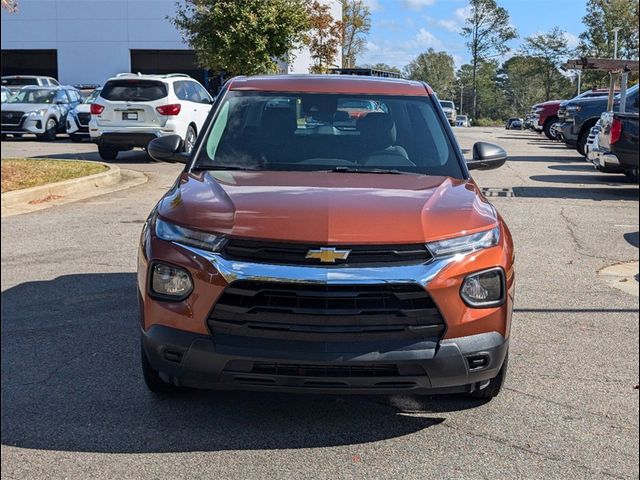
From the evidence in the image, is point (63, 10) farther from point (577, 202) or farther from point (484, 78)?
point (484, 78)

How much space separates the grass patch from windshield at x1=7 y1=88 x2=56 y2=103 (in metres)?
9.41

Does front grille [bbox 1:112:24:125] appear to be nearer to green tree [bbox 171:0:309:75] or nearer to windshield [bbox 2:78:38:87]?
green tree [bbox 171:0:309:75]

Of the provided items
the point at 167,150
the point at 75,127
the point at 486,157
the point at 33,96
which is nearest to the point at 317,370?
the point at 167,150

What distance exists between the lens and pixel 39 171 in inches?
505

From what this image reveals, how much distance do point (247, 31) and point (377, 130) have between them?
65.1 feet

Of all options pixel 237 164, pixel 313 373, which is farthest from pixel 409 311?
pixel 237 164

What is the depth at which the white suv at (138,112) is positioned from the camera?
16141 mm

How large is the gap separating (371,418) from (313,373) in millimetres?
669

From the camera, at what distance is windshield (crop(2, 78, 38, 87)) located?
30234 millimetres

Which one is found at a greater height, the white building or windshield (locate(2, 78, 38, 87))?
the white building

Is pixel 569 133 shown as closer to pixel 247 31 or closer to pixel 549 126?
pixel 549 126

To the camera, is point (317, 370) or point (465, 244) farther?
point (465, 244)

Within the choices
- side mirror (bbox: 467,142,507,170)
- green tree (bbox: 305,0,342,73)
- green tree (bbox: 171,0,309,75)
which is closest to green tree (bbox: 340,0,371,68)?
green tree (bbox: 305,0,342,73)

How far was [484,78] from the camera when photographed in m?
89.6
